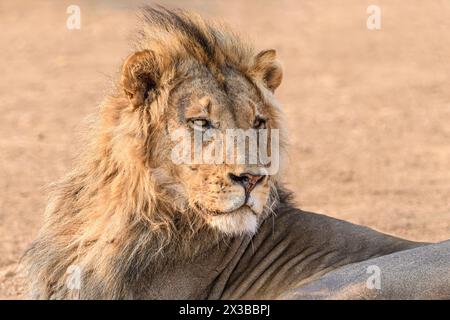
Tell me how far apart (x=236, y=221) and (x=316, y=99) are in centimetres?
843

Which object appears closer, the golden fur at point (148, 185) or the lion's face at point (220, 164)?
the lion's face at point (220, 164)

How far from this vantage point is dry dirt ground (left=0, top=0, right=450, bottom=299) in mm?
10320

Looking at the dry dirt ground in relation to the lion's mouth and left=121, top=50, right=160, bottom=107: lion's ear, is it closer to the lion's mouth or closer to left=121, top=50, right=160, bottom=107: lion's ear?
left=121, top=50, right=160, bottom=107: lion's ear

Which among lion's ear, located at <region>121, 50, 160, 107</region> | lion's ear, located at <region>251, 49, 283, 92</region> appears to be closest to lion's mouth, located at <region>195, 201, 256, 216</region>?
lion's ear, located at <region>121, 50, 160, 107</region>

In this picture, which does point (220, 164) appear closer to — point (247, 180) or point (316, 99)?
point (247, 180)

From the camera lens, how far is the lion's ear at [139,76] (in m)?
6.18

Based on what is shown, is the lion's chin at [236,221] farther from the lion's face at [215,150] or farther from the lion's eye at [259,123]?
the lion's eye at [259,123]

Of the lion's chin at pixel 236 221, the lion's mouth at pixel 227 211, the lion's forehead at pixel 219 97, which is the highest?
the lion's forehead at pixel 219 97

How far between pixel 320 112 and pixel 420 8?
17.5ft

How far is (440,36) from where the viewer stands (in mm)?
16891

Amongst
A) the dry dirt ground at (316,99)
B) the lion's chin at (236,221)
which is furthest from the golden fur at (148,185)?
the dry dirt ground at (316,99)

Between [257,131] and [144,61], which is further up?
[144,61]

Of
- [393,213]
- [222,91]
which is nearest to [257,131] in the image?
[222,91]
